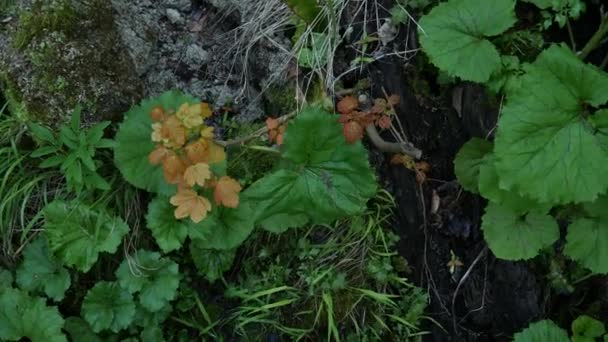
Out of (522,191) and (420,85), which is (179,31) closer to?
(420,85)

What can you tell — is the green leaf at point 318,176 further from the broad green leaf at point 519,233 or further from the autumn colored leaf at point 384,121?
the broad green leaf at point 519,233

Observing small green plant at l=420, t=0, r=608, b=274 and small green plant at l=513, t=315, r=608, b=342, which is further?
small green plant at l=513, t=315, r=608, b=342

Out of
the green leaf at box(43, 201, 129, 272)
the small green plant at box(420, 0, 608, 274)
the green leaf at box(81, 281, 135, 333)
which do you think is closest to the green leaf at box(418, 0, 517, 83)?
the small green plant at box(420, 0, 608, 274)

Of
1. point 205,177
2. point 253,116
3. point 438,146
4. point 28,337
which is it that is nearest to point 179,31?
point 253,116

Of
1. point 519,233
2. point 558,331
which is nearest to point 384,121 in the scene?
point 519,233

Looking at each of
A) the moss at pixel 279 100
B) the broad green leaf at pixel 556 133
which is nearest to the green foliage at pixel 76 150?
the moss at pixel 279 100

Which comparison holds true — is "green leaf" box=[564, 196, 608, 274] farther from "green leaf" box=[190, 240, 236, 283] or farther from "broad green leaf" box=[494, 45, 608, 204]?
"green leaf" box=[190, 240, 236, 283]

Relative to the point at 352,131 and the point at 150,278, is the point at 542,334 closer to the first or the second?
the point at 352,131
